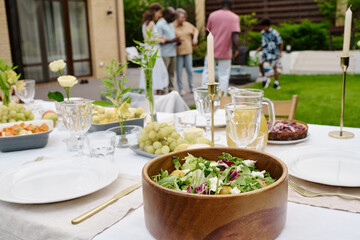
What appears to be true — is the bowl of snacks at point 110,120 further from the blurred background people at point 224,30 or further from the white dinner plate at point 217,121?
the blurred background people at point 224,30

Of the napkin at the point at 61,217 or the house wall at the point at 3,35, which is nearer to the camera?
the napkin at the point at 61,217

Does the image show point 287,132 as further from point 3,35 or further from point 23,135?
point 3,35

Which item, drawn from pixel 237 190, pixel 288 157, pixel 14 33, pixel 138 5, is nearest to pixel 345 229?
pixel 237 190

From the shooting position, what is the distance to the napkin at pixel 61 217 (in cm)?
79

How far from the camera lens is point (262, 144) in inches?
46.2

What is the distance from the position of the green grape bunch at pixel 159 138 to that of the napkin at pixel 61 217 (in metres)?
0.31

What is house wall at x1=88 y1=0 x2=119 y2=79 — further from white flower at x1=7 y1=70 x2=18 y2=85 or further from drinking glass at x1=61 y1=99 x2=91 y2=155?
drinking glass at x1=61 y1=99 x2=91 y2=155

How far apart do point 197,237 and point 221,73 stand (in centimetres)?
482

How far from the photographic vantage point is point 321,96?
6.22m

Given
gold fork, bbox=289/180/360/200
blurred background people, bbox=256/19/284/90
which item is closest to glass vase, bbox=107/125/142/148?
gold fork, bbox=289/180/360/200

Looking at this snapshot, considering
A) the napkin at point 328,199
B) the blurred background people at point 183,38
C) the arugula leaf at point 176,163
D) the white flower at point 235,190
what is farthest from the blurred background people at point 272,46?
the white flower at point 235,190

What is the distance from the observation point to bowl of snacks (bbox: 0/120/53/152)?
1.38 metres

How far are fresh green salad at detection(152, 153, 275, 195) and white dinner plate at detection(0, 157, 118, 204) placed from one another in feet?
0.75

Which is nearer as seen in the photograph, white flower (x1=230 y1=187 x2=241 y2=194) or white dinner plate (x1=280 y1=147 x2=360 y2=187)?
white flower (x1=230 y1=187 x2=241 y2=194)
